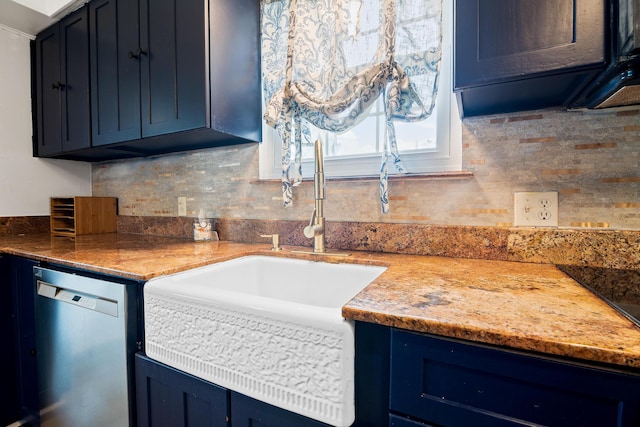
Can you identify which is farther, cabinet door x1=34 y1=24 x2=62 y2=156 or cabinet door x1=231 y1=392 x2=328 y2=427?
cabinet door x1=34 y1=24 x2=62 y2=156

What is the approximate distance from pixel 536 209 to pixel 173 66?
61.1 inches

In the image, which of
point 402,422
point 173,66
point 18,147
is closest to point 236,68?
point 173,66

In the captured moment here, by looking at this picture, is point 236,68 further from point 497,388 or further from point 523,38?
point 497,388

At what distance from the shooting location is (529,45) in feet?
2.37

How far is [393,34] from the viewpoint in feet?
3.65

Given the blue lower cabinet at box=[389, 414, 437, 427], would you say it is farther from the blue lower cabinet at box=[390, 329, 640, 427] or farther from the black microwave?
the black microwave

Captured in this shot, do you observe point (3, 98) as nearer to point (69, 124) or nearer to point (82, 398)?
point (69, 124)

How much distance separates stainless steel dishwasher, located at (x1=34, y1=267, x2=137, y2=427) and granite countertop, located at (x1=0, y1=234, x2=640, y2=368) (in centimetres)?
8

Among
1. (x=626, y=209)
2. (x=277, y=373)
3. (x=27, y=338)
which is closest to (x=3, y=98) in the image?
(x=27, y=338)

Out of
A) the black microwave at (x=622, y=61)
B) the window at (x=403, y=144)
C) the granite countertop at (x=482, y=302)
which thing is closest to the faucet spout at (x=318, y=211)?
the granite countertop at (x=482, y=302)

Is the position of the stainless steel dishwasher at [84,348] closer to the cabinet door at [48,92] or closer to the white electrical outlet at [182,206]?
the white electrical outlet at [182,206]

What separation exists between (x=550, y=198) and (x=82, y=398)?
1725 mm

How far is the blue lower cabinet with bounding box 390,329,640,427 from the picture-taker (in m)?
0.45

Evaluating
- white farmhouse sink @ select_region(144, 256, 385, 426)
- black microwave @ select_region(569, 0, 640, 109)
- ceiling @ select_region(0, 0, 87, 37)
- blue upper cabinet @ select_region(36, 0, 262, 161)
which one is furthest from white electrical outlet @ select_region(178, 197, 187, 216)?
black microwave @ select_region(569, 0, 640, 109)
